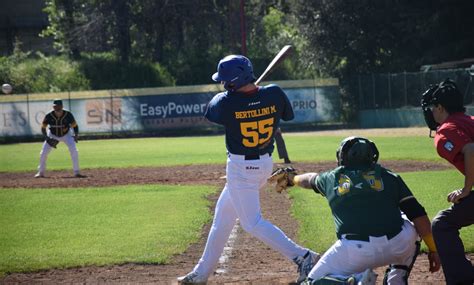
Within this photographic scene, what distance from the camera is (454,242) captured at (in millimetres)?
6914

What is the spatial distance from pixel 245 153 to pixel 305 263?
47.6 inches

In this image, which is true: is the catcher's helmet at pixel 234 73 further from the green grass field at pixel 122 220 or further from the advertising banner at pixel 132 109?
the advertising banner at pixel 132 109

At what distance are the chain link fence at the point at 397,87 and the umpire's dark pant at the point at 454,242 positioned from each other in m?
29.1

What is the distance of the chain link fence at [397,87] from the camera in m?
36.3

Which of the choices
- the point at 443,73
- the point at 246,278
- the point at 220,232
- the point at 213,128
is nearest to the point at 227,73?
the point at 220,232

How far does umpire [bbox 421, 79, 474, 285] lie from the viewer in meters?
6.75

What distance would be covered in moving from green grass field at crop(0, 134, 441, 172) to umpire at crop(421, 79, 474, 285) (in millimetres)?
15108

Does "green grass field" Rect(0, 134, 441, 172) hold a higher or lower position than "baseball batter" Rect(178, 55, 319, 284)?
lower

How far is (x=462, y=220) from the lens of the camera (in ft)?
22.9

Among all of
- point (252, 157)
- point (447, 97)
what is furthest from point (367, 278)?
point (252, 157)

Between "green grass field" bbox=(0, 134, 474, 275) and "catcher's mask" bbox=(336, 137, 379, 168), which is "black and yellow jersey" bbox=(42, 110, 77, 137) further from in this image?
"catcher's mask" bbox=(336, 137, 379, 168)

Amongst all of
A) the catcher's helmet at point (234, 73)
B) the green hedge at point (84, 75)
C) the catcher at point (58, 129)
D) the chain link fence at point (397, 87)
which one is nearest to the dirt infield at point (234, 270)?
the catcher's helmet at point (234, 73)

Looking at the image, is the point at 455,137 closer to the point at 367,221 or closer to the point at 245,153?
the point at 367,221

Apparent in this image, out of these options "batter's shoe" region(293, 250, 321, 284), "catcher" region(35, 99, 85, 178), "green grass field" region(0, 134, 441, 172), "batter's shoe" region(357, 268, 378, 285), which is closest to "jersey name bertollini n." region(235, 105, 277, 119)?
"batter's shoe" region(293, 250, 321, 284)
